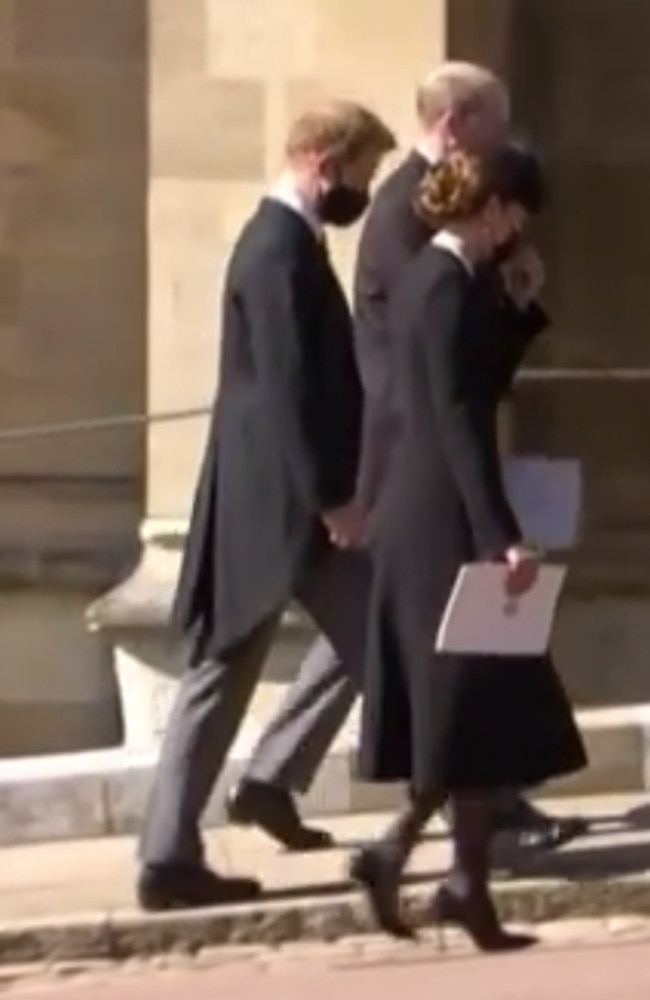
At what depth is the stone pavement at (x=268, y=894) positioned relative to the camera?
7488 millimetres

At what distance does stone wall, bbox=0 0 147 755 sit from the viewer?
36.8 feet

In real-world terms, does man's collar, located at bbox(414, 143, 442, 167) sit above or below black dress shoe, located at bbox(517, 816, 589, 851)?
above

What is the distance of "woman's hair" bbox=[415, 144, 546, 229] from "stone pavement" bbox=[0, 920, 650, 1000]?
5.15ft

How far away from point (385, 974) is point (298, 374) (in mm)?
1288

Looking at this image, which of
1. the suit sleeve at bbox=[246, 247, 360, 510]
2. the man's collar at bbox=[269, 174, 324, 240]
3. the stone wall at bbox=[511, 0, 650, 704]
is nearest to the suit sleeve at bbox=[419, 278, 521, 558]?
the suit sleeve at bbox=[246, 247, 360, 510]

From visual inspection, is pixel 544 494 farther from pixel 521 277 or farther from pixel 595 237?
pixel 595 237

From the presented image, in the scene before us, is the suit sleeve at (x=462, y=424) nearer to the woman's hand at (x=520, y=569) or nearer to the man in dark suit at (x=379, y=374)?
the woman's hand at (x=520, y=569)

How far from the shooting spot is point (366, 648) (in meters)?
7.45

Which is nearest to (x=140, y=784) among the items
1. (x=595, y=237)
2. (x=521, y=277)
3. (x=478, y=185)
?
(x=521, y=277)

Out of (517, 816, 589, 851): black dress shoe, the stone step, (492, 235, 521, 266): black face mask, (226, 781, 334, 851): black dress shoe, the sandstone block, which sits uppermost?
(492, 235, 521, 266): black face mask

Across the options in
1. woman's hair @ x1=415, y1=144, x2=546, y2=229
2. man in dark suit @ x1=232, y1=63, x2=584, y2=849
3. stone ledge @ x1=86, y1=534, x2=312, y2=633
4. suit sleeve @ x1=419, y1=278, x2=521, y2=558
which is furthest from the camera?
stone ledge @ x1=86, y1=534, x2=312, y2=633

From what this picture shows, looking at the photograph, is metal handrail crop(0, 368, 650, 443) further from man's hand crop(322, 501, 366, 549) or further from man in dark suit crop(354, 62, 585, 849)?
man's hand crop(322, 501, 366, 549)

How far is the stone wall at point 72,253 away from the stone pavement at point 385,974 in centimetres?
382

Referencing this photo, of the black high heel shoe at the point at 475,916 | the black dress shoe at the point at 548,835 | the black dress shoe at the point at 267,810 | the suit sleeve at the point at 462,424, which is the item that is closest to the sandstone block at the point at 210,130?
the black dress shoe at the point at 267,810
